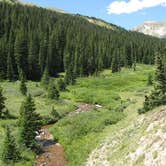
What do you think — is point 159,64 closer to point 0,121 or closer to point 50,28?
point 0,121

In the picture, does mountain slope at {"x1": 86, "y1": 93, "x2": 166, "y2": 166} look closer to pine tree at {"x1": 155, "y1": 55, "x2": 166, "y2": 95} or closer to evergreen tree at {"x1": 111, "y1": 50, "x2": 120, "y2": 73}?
pine tree at {"x1": 155, "y1": 55, "x2": 166, "y2": 95}

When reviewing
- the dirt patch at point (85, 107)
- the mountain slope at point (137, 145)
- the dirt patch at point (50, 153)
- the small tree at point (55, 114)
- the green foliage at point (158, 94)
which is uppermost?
the green foliage at point (158, 94)

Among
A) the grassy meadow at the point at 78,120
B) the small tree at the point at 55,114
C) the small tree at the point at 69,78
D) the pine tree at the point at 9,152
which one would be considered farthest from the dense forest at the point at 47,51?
the pine tree at the point at 9,152

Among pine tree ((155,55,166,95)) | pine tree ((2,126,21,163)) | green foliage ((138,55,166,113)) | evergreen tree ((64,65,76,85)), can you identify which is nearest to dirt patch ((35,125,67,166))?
pine tree ((2,126,21,163))

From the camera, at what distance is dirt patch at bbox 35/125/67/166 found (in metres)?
41.8

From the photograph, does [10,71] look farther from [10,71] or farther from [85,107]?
[85,107]

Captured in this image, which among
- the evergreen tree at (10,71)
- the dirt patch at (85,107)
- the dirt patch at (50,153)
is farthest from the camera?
the evergreen tree at (10,71)

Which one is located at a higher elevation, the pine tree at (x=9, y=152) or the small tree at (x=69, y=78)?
the small tree at (x=69, y=78)

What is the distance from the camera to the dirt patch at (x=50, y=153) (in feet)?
137

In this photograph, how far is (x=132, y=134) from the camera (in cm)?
4003

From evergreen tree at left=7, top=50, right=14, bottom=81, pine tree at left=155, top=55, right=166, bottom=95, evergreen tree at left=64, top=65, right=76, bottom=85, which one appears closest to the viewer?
pine tree at left=155, top=55, right=166, bottom=95

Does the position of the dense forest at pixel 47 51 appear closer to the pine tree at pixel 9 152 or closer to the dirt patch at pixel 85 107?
the dirt patch at pixel 85 107

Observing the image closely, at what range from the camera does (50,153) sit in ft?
147

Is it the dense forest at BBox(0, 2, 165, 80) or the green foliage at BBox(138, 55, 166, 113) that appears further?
the dense forest at BBox(0, 2, 165, 80)
